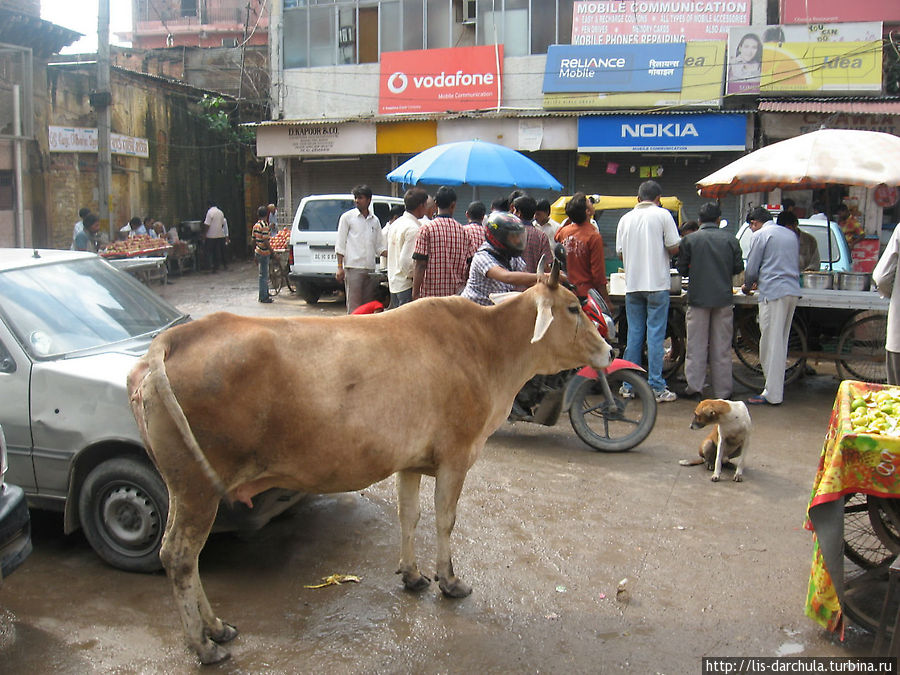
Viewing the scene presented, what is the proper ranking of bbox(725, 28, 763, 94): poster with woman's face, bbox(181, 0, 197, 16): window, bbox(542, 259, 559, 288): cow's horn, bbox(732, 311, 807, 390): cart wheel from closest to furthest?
bbox(542, 259, 559, 288): cow's horn
bbox(732, 311, 807, 390): cart wheel
bbox(725, 28, 763, 94): poster with woman's face
bbox(181, 0, 197, 16): window

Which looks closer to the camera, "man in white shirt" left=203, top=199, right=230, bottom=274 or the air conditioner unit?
the air conditioner unit

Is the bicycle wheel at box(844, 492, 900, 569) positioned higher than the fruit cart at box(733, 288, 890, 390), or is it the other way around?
the fruit cart at box(733, 288, 890, 390)

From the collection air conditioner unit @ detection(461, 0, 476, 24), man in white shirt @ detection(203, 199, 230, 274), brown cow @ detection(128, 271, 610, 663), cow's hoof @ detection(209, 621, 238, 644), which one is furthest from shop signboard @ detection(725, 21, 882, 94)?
cow's hoof @ detection(209, 621, 238, 644)

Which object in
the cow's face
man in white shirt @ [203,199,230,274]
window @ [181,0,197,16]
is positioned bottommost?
the cow's face

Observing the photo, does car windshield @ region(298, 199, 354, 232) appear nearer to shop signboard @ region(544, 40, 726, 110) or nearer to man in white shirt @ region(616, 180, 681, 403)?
shop signboard @ region(544, 40, 726, 110)

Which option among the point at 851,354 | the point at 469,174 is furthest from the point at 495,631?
the point at 469,174

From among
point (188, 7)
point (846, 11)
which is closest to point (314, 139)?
point (846, 11)

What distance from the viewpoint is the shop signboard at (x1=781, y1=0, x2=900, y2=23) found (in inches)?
676

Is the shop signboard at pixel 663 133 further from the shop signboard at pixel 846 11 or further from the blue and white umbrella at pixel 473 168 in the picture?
the blue and white umbrella at pixel 473 168

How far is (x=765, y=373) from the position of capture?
8578 mm

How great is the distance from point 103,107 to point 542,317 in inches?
574

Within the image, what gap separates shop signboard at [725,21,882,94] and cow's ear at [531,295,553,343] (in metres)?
15.1

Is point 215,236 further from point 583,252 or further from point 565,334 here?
point 565,334

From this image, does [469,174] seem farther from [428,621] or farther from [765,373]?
[428,621]
